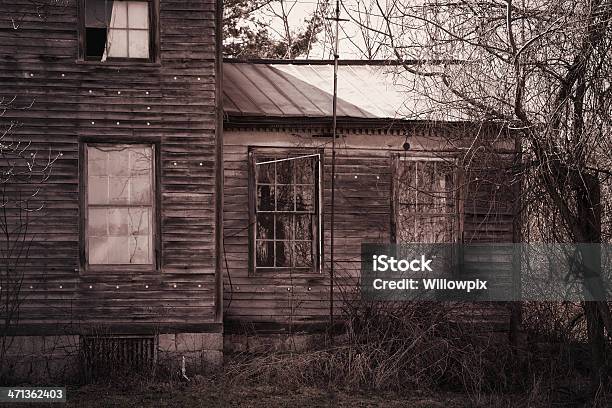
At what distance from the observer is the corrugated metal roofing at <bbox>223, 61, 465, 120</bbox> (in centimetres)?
1493

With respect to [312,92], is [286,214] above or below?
below

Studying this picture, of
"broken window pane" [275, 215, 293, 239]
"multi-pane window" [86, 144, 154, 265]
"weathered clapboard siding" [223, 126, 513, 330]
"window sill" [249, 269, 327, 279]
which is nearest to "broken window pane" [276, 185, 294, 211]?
"broken window pane" [275, 215, 293, 239]

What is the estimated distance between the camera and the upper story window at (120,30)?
1320 cm

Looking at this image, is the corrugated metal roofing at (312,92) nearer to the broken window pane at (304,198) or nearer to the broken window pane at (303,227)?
the broken window pane at (304,198)

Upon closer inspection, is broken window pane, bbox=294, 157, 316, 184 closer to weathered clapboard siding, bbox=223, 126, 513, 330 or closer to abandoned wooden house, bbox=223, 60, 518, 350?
abandoned wooden house, bbox=223, 60, 518, 350

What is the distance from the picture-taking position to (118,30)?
13.2 metres

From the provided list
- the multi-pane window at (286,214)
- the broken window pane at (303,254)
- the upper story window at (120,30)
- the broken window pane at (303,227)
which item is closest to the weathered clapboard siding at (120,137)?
the upper story window at (120,30)

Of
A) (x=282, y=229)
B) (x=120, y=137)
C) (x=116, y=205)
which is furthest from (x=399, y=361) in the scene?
(x=120, y=137)

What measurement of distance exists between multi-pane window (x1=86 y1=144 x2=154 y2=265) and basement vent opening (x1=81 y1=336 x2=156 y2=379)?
1088 millimetres

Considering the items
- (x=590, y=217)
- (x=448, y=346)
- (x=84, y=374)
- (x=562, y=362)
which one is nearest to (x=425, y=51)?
(x=590, y=217)

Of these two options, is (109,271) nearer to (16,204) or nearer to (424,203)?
(16,204)

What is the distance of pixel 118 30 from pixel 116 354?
4601 mm

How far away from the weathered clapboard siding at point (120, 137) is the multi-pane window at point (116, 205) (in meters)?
0.20

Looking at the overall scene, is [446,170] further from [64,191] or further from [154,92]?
[64,191]
